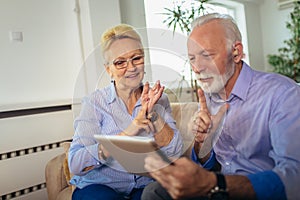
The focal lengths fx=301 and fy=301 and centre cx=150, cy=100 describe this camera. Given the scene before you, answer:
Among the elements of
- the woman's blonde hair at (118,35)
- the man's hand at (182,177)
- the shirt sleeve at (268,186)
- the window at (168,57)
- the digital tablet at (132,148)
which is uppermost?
the woman's blonde hair at (118,35)

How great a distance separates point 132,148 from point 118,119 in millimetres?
438

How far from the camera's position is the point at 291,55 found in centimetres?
417

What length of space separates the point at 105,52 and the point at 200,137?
0.39 m

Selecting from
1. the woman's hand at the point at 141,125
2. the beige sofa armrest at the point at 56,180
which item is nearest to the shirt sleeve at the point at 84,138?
the woman's hand at the point at 141,125

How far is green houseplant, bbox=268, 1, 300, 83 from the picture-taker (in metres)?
3.91

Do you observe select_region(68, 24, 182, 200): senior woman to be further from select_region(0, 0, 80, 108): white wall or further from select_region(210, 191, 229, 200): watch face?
select_region(0, 0, 80, 108): white wall

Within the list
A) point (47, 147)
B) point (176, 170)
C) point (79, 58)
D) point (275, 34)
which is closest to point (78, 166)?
point (176, 170)

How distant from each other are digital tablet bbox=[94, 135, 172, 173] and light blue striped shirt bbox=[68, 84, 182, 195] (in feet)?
0.80

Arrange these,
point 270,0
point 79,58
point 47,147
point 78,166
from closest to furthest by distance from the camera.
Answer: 1. point 78,166
2. point 47,147
3. point 79,58
4. point 270,0

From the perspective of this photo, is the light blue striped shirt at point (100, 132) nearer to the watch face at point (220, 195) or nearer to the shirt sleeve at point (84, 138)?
the shirt sleeve at point (84, 138)

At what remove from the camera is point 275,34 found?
4.42 m

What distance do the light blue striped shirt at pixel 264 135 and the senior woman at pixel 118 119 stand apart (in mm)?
170

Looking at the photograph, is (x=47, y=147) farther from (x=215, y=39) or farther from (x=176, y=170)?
(x=176, y=170)

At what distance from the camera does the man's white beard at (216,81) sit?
0.87 metres
